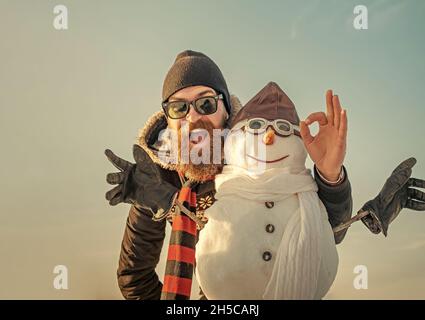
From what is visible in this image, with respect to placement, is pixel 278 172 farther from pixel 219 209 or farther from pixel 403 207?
pixel 403 207

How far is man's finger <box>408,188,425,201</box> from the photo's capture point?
236 centimetres

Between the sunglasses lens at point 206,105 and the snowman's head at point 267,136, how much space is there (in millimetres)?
159

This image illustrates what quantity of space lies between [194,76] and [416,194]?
3.48 ft

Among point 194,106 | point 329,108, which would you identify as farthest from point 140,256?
point 329,108

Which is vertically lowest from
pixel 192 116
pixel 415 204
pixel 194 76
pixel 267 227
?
pixel 267 227

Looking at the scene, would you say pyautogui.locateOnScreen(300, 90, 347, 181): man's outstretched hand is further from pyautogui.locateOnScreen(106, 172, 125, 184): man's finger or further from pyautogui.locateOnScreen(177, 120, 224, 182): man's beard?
pyautogui.locateOnScreen(106, 172, 125, 184): man's finger

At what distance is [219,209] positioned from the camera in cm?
213

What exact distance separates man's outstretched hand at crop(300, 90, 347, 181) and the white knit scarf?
8cm

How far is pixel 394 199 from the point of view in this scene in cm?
233

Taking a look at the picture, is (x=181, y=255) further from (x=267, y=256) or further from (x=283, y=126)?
(x=283, y=126)

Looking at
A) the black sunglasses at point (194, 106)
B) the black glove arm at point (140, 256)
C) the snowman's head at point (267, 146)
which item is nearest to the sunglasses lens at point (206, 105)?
the black sunglasses at point (194, 106)
